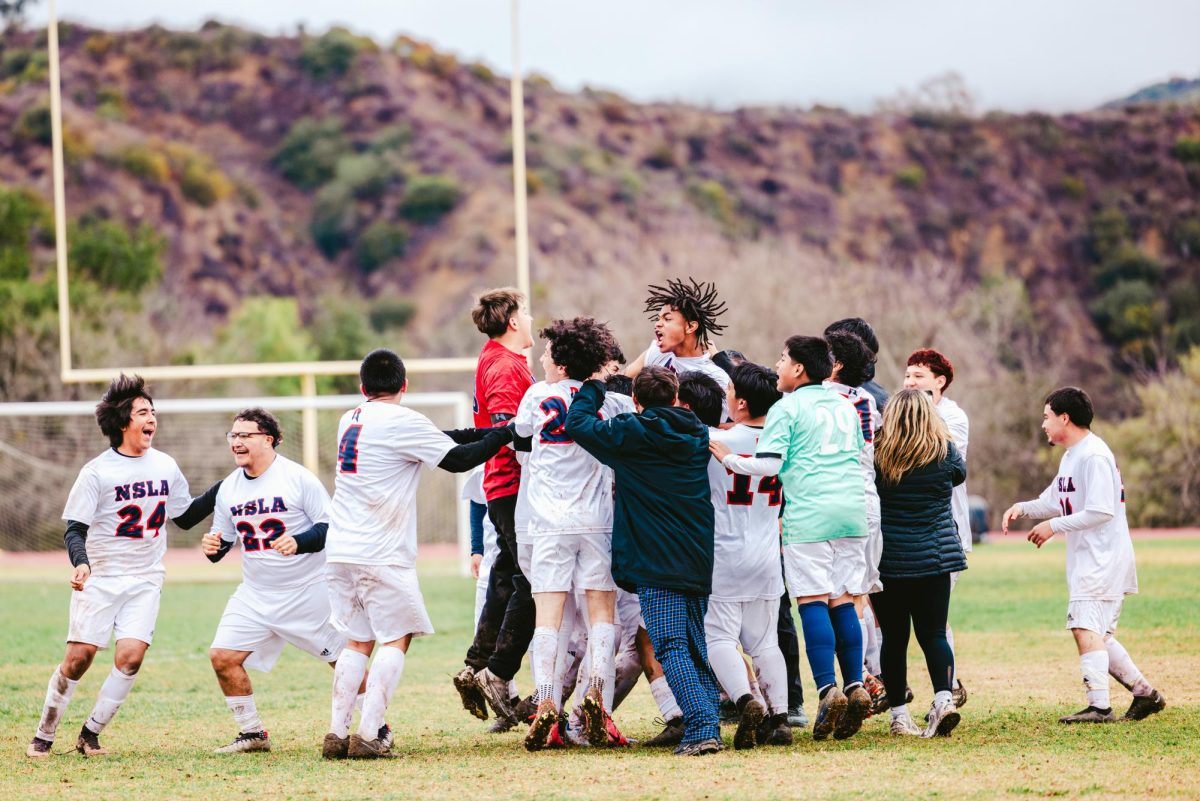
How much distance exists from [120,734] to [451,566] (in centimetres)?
1491

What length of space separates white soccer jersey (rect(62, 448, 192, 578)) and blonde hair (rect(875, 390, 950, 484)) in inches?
135

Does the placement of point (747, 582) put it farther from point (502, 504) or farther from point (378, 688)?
Result: point (378, 688)

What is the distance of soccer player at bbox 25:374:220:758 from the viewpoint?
7.05 m

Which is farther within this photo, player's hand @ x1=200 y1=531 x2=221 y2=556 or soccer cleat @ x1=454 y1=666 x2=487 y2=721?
soccer cleat @ x1=454 y1=666 x2=487 y2=721

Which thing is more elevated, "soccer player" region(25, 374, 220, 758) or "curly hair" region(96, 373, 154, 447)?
"curly hair" region(96, 373, 154, 447)

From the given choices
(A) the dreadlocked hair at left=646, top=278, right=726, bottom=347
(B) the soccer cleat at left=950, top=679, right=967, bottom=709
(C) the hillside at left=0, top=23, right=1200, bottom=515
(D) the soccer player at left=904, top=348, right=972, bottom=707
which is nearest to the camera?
(A) the dreadlocked hair at left=646, top=278, right=726, bottom=347

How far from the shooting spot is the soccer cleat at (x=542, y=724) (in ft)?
21.5

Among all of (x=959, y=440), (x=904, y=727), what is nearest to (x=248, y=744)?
(x=904, y=727)

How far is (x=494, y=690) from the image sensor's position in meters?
7.25

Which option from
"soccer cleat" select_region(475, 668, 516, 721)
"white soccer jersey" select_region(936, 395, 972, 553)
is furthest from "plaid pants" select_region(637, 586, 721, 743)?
"white soccer jersey" select_region(936, 395, 972, 553)

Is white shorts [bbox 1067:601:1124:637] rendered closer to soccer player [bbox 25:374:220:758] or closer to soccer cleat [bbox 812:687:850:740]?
soccer cleat [bbox 812:687:850:740]

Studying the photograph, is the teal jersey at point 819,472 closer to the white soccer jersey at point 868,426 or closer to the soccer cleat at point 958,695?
the white soccer jersey at point 868,426

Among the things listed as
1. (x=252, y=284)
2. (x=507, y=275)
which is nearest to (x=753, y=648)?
(x=507, y=275)

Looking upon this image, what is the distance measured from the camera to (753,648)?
6.88 metres
